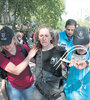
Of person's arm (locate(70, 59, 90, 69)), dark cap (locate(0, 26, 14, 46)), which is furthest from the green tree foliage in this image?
person's arm (locate(70, 59, 90, 69))

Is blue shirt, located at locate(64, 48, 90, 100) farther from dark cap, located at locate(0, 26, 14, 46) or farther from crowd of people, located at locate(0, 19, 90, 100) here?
dark cap, located at locate(0, 26, 14, 46)

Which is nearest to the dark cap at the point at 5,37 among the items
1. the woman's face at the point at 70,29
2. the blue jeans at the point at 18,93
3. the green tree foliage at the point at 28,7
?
the blue jeans at the point at 18,93

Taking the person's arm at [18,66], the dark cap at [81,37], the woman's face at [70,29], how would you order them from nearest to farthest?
1. the dark cap at [81,37]
2. the person's arm at [18,66]
3. the woman's face at [70,29]

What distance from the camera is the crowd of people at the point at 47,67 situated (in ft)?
6.04

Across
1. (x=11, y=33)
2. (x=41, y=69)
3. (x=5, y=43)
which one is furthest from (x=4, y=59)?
(x=41, y=69)

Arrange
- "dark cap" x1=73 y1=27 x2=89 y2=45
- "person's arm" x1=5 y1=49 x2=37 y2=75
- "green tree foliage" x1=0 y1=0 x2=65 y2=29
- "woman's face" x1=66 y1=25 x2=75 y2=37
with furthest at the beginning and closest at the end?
"green tree foliage" x1=0 y1=0 x2=65 y2=29 < "woman's face" x1=66 y1=25 x2=75 y2=37 < "person's arm" x1=5 y1=49 x2=37 y2=75 < "dark cap" x1=73 y1=27 x2=89 y2=45

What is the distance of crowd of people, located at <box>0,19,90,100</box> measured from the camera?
6.04 feet

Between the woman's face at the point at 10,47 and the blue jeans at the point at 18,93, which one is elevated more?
the woman's face at the point at 10,47

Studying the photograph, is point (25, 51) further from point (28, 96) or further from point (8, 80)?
point (28, 96)

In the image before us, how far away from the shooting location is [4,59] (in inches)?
84.0

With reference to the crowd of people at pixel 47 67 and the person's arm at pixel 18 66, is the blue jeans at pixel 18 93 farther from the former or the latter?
the person's arm at pixel 18 66

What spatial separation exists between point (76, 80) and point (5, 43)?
99cm

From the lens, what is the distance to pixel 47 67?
6.95 feet

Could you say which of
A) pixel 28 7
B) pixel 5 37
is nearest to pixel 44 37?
pixel 5 37
